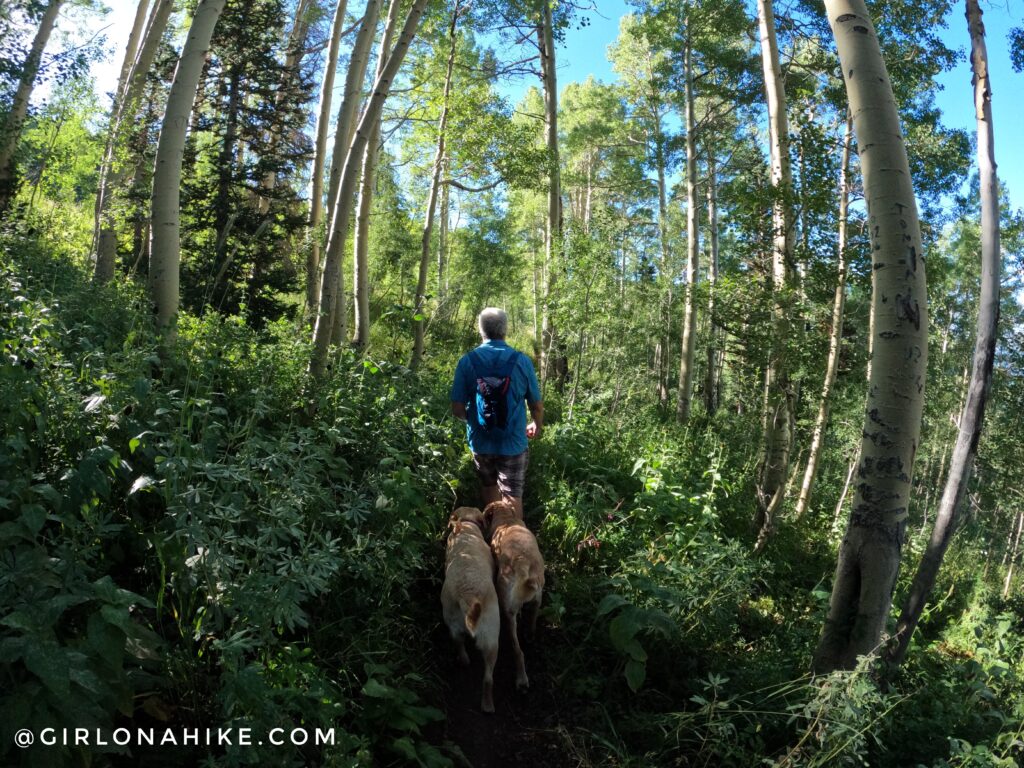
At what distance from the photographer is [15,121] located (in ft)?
34.8

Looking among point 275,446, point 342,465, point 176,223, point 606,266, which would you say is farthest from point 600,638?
point 606,266

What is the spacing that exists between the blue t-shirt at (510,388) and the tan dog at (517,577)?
0.82 meters

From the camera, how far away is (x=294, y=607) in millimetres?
2051

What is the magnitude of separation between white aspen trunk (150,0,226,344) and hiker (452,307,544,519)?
117 inches

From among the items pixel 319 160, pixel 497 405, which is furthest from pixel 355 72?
pixel 497 405

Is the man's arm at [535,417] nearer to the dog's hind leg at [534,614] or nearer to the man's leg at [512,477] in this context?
the man's leg at [512,477]

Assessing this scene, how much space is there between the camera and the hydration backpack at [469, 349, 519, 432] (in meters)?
4.25

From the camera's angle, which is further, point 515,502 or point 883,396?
point 515,502

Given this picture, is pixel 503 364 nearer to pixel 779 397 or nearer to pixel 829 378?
pixel 779 397

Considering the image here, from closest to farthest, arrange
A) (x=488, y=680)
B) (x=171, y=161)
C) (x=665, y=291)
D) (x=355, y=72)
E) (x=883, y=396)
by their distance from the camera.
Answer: (x=883, y=396) → (x=488, y=680) → (x=171, y=161) → (x=355, y=72) → (x=665, y=291)

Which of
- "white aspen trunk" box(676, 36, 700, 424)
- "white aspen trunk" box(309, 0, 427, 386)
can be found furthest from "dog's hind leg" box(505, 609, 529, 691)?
"white aspen trunk" box(676, 36, 700, 424)

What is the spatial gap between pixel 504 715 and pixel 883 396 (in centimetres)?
253

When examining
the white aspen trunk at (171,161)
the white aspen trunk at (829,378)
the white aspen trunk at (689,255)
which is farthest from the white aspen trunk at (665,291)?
the white aspen trunk at (171,161)

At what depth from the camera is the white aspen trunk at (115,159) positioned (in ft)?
30.2
